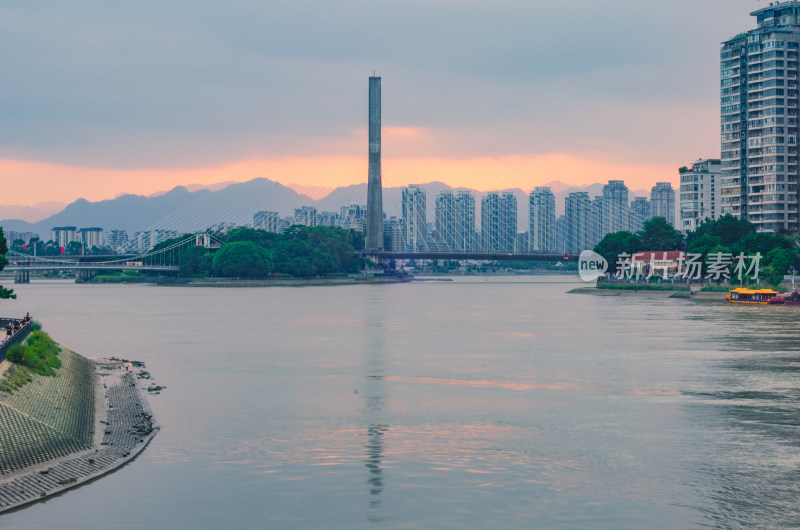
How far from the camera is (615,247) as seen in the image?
146 m

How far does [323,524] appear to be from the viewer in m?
19.8

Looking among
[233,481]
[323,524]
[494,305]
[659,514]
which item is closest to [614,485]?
[659,514]

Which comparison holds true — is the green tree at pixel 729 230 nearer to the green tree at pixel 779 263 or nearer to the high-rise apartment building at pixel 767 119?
the high-rise apartment building at pixel 767 119

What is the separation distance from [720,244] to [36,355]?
114006 millimetres

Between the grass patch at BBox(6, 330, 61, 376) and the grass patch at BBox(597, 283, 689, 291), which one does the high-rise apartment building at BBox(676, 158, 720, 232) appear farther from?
the grass patch at BBox(6, 330, 61, 376)

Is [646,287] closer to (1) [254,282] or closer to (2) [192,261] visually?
(1) [254,282]

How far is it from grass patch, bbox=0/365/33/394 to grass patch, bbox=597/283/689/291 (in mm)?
104160

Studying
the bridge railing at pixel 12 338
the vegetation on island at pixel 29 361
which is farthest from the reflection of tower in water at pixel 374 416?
the bridge railing at pixel 12 338

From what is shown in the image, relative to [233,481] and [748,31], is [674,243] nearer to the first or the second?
[748,31]

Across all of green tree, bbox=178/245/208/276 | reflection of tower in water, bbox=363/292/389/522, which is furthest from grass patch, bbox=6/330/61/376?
green tree, bbox=178/245/208/276

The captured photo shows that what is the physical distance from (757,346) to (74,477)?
42.7 metres

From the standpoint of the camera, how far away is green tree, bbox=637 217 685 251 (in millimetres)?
153250

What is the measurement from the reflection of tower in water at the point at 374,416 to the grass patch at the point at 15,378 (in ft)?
33.8

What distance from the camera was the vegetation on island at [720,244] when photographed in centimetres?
11325
